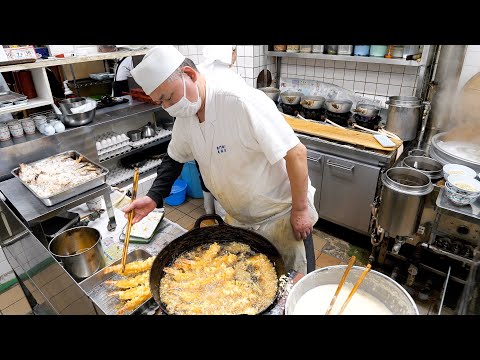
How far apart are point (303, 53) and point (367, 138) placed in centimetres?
145

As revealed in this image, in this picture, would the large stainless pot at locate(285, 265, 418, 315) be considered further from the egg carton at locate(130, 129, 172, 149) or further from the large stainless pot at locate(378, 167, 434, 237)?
the egg carton at locate(130, 129, 172, 149)

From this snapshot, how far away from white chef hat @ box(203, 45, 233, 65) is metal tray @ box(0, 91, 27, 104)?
2.00 m

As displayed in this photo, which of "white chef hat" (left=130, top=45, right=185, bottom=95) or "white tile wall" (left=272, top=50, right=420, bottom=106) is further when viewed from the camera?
"white tile wall" (left=272, top=50, right=420, bottom=106)

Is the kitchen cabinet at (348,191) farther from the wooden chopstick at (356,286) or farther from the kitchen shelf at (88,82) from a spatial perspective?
the kitchen shelf at (88,82)

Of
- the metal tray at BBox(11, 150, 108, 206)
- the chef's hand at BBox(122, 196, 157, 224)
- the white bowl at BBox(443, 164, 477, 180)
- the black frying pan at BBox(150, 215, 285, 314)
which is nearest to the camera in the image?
the black frying pan at BBox(150, 215, 285, 314)

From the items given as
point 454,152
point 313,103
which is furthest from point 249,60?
point 454,152

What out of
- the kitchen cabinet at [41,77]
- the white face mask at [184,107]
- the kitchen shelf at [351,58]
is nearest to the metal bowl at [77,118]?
the kitchen cabinet at [41,77]

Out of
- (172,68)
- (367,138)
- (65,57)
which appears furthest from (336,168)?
(65,57)

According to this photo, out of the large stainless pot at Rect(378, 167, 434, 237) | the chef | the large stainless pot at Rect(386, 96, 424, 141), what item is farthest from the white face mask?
the large stainless pot at Rect(386, 96, 424, 141)

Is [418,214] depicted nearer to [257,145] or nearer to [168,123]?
[257,145]

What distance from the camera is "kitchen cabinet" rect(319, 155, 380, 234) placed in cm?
336

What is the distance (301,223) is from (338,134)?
1948 millimetres

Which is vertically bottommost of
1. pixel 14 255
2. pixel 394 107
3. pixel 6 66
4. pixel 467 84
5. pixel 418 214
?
pixel 14 255

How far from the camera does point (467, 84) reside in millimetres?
3014
